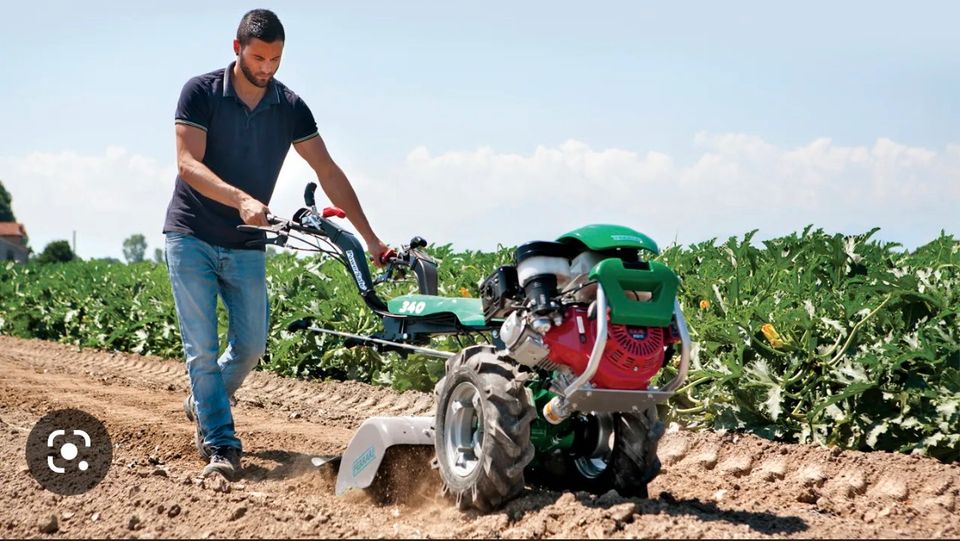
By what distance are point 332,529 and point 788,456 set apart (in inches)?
116

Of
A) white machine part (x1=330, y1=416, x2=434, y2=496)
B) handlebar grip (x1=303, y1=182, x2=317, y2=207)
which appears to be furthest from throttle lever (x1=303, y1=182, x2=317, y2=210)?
white machine part (x1=330, y1=416, x2=434, y2=496)

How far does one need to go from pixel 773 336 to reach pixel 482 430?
2718mm

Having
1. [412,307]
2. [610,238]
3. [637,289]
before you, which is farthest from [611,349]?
[412,307]

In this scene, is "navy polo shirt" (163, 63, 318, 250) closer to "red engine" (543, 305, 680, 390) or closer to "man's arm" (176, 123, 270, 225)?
"man's arm" (176, 123, 270, 225)

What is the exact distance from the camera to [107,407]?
8.29 metres

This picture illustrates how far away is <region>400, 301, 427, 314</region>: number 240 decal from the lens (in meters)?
4.66

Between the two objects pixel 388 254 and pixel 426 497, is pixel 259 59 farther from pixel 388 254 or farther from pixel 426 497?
pixel 426 497

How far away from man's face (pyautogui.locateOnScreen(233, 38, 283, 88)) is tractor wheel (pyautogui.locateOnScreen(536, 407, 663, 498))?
2.50 m

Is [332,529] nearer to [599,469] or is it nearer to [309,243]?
[599,469]

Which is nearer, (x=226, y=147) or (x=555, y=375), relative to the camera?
(x=555, y=375)

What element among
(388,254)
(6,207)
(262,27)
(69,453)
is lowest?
(69,453)

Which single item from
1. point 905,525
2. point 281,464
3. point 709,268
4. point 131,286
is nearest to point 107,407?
point 281,464

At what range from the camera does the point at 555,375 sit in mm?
3988

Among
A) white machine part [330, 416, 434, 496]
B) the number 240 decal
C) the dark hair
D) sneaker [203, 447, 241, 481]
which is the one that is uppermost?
the dark hair
